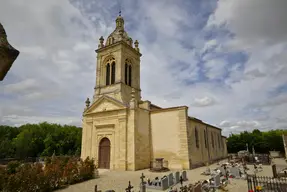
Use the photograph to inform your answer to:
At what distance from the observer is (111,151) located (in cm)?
1747

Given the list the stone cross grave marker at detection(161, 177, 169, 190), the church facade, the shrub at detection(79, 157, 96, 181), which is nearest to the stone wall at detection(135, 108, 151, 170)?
the church facade

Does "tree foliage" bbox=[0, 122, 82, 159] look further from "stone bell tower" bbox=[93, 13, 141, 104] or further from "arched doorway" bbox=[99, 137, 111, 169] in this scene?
"stone bell tower" bbox=[93, 13, 141, 104]

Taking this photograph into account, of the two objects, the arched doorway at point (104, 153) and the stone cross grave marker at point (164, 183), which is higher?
the arched doorway at point (104, 153)

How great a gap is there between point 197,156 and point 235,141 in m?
25.3

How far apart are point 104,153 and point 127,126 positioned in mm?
3759

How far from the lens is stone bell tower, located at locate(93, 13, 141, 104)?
20.2 metres

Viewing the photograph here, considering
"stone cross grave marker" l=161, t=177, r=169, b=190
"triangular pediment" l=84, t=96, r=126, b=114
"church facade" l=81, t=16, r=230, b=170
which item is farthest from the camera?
"triangular pediment" l=84, t=96, r=126, b=114

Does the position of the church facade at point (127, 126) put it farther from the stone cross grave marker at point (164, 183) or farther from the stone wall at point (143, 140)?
the stone cross grave marker at point (164, 183)

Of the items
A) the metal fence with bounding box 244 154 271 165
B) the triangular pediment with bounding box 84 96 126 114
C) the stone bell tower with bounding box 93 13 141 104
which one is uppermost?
the stone bell tower with bounding box 93 13 141 104

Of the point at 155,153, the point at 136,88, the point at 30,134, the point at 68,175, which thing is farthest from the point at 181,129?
the point at 30,134

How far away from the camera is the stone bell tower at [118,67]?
20156 mm

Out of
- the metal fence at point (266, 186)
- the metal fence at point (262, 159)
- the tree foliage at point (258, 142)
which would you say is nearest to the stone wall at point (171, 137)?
the metal fence at point (266, 186)

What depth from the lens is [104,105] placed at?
19453mm

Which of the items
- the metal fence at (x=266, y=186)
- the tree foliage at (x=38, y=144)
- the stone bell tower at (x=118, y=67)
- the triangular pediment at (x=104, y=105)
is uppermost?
the stone bell tower at (x=118, y=67)
